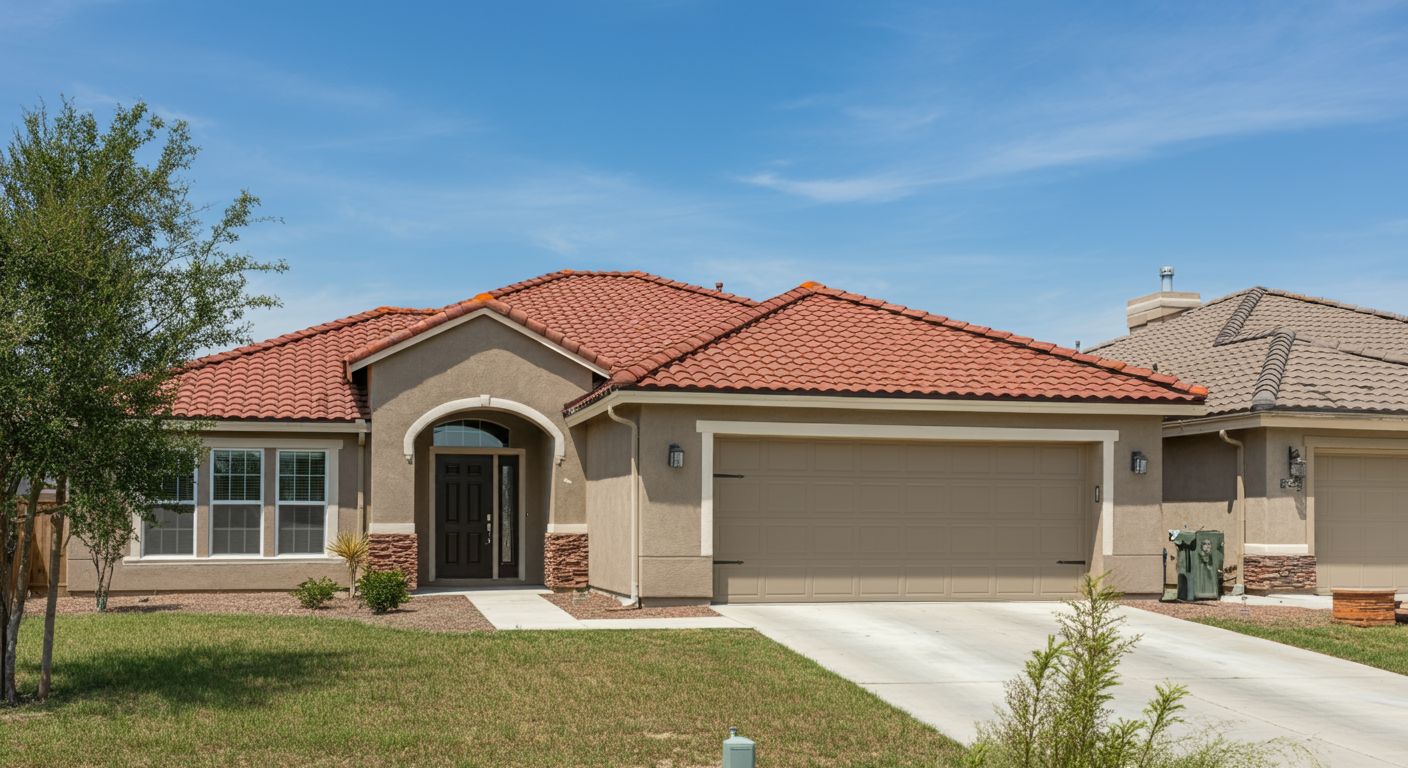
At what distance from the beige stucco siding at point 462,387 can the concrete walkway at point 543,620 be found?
5.86 ft

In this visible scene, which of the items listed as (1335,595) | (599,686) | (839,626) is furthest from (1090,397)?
(599,686)

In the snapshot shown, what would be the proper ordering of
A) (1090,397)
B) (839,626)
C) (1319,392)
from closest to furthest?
(839,626) < (1090,397) < (1319,392)

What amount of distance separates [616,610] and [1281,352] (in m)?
11.2

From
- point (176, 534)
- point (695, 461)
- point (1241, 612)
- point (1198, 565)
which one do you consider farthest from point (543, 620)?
point (1198, 565)

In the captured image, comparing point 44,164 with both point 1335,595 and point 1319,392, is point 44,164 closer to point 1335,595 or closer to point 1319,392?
point 1335,595

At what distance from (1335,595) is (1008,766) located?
11054 millimetres

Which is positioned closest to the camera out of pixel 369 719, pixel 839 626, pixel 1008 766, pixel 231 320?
pixel 1008 766

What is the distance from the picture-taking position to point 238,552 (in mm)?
19469

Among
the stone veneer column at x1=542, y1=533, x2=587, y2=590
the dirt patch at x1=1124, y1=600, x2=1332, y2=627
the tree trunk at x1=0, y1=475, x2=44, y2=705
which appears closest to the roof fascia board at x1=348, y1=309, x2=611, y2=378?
the stone veneer column at x1=542, y1=533, x2=587, y2=590

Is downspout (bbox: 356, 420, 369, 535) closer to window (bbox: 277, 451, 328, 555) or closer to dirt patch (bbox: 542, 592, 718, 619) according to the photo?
window (bbox: 277, 451, 328, 555)

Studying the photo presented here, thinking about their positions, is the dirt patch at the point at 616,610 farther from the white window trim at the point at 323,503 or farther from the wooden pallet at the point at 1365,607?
the wooden pallet at the point at 1365,607

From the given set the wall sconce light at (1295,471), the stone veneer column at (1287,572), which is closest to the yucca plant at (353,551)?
the stone veneer column at (1287,572)

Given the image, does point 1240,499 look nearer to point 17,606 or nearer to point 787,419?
point 787,419

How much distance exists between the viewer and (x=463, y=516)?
20891 millimetres
